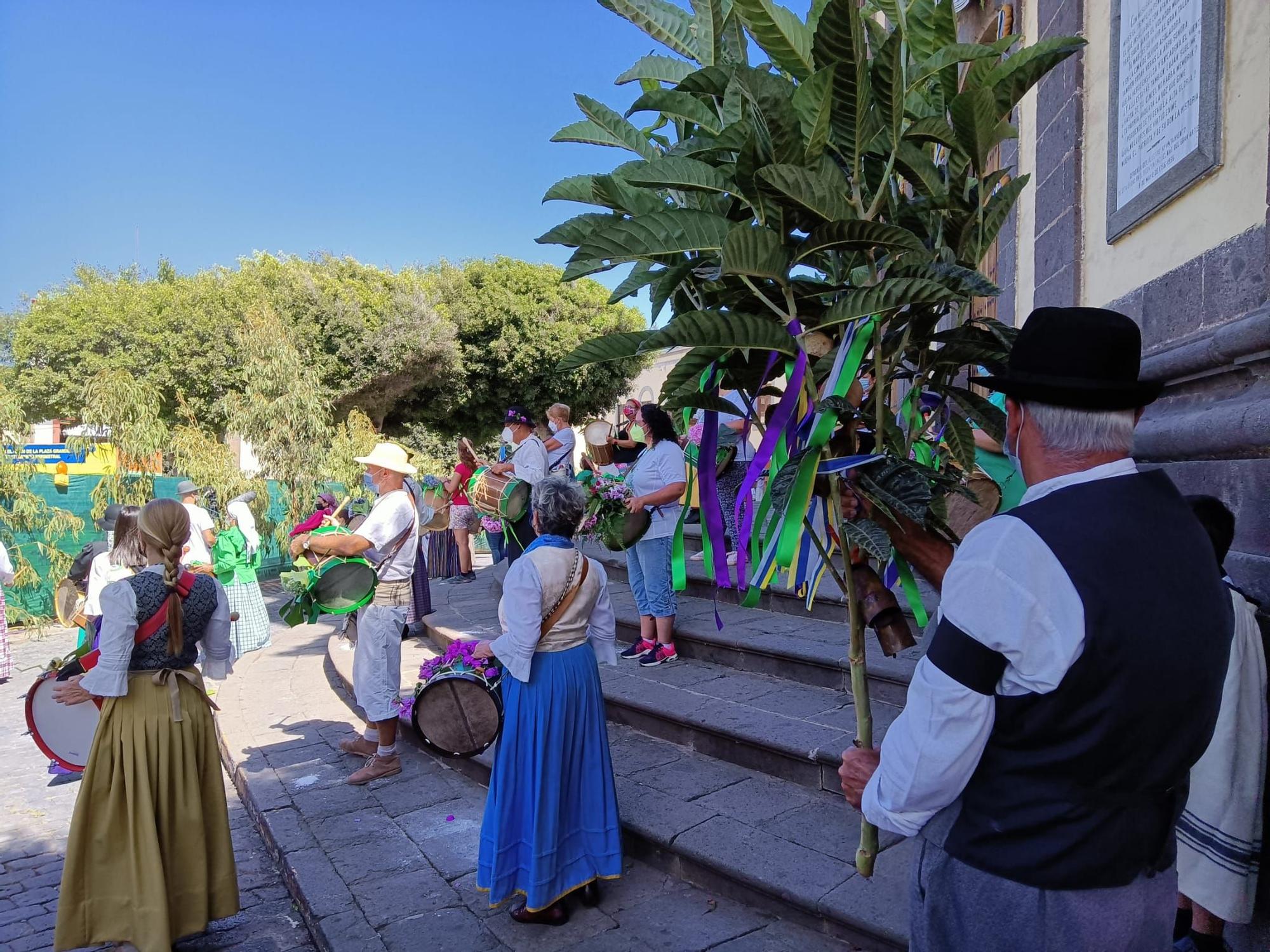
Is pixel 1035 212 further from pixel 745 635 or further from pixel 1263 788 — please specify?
pixel 1263 788

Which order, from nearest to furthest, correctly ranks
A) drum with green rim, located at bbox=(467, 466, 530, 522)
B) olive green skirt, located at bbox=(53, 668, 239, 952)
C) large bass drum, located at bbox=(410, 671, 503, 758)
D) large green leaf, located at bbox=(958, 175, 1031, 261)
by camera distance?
large green leaf, located at bbox=(958, 175, 1031, 261), olive green skirt, located at bbox=(53, 668, 239, 952), large bass drum, located at bbox=(410, 671, 503, 758), drum with green rim, located at bbox=(467, 466, 530, 522)

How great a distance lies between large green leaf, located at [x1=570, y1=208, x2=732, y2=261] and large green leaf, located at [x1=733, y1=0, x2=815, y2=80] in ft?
1.49

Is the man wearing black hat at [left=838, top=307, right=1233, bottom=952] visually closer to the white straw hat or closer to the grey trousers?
the grey trousers

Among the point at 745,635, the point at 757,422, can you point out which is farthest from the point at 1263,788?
the point at 745,635

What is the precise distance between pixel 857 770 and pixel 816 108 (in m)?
1.48

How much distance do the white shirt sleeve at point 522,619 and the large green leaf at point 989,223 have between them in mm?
2238

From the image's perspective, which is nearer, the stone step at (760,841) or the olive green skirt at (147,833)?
the stone step at (760,841)

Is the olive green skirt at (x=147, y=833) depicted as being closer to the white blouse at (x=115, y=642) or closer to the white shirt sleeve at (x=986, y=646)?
the white blouse at (x=115, y=642)

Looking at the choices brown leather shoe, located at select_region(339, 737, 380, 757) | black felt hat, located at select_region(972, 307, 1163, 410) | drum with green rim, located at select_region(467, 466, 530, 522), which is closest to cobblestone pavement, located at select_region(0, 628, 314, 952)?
brown leather shoe, located at select_region(339, 737, 380, 757)

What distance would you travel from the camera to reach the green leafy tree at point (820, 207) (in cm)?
179

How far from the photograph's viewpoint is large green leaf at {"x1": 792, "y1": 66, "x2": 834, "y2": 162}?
176cm

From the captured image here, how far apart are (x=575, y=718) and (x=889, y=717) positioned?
1775 mm

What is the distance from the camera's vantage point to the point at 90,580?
747cm

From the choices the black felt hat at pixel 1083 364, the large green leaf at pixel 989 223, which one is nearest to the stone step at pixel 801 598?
the large green leaf at pixel 989 223
